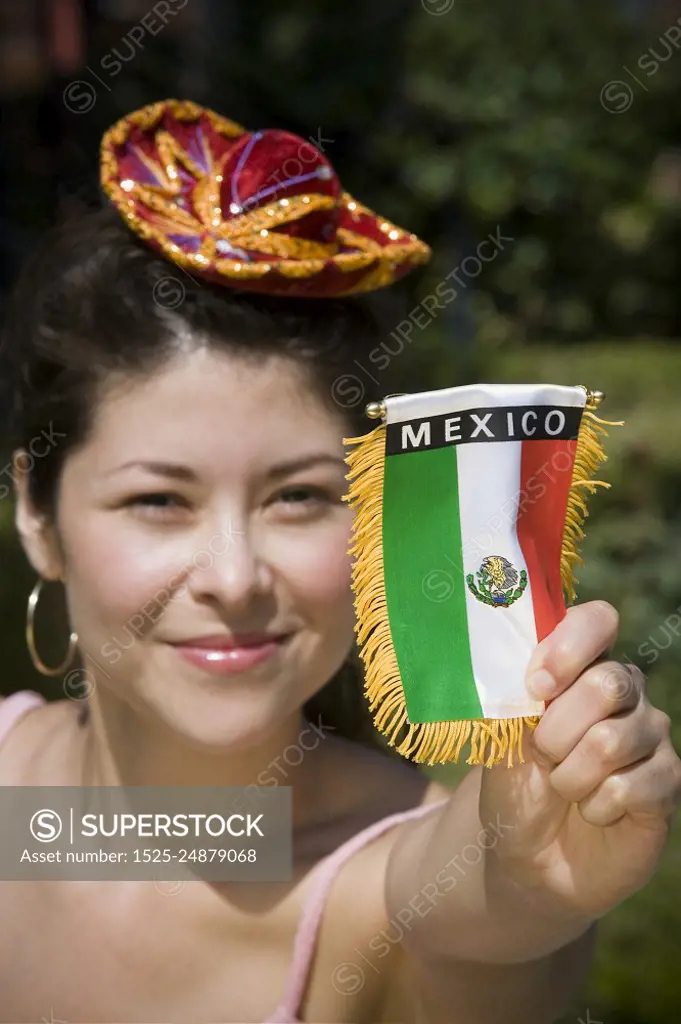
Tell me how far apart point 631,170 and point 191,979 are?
15.4ft

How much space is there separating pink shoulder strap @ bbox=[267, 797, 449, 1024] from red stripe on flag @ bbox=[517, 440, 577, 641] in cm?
52

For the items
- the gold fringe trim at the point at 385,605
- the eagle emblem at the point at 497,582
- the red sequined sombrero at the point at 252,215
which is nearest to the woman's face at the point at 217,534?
the red sequined sombrero at the point at 252,215

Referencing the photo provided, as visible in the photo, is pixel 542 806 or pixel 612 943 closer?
pixel 542 806

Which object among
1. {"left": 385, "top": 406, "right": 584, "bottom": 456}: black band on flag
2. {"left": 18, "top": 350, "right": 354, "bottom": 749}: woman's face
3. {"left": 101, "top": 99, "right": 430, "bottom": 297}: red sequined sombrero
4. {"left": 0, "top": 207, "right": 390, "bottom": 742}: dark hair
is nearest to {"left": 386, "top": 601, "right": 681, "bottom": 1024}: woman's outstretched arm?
{"left": 385, "top": 406, "right": 584, "bottom": 456}: black band on flag

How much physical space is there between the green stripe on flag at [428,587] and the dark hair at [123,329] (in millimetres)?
412

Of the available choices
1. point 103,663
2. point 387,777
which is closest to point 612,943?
point 387,777

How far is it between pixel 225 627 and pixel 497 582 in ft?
1.54

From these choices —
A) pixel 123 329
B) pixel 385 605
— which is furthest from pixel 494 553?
pixel 123 329

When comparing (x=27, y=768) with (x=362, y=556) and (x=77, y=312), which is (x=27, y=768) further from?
(x=362, y=556)

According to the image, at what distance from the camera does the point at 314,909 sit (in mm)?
1701

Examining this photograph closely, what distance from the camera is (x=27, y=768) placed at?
6.58 ft

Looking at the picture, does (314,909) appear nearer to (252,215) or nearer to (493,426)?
(493,426)

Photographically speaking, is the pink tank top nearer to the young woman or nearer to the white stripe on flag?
the young woman

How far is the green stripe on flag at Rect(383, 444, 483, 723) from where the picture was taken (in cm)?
125
